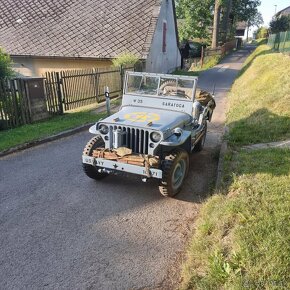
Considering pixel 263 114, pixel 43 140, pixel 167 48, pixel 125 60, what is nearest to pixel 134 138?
pixel 43 140

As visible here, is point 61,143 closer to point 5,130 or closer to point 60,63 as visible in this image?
point 5,130

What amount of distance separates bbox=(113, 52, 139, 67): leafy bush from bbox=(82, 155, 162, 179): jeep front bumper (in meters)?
10.4

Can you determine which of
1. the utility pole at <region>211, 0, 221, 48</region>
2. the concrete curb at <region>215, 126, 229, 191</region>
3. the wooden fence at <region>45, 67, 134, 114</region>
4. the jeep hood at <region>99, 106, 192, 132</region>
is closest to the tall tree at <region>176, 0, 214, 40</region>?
the utility pole at <region>211, 0, 221, 48</region>

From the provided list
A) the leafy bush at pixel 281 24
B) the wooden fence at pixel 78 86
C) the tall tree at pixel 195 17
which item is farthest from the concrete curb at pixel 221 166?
the leafy bush at pixel 281 24

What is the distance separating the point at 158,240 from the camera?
382cm

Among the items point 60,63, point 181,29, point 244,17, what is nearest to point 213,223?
point 60,63

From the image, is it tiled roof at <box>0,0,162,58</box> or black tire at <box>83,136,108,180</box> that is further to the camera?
tiled roof at <box>0,0,162,58</box>

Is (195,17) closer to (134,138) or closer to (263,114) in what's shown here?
(263,114)

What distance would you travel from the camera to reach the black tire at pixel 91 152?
5.00 metres

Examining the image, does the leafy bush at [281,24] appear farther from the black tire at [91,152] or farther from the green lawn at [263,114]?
the black tire at [91,152]

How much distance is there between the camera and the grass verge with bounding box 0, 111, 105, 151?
23.9ft

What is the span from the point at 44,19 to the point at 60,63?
3782 millimetres

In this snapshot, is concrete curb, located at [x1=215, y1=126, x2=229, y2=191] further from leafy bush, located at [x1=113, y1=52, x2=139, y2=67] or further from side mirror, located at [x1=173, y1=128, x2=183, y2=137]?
leafy bush, located at [x1=113, y1=52, x2=139, y2=67]

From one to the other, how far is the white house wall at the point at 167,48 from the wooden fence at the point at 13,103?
908 cm
